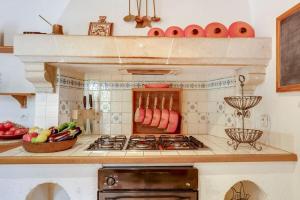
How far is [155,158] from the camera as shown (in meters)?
1.10

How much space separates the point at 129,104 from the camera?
1.78 metres

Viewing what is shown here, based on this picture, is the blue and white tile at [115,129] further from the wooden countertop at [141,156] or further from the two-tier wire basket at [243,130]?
the two-tier wire basket at [243,130]

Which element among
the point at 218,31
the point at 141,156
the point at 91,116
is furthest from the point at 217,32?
the point at 91,116

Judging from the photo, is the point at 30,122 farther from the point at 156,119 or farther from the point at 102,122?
the point at 156,119

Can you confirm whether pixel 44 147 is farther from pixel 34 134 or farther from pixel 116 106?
pixel 116 106

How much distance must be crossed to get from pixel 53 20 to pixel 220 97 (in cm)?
148

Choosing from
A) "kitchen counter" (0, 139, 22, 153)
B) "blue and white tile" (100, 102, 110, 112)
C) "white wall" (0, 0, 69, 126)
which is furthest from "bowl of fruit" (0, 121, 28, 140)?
"blue and white tile" (100, 102, 110, 112)

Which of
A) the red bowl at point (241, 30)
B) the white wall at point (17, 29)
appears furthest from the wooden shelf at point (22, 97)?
the red bowl at point (241, 30)

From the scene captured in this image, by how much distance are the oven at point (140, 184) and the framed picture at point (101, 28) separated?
961mm

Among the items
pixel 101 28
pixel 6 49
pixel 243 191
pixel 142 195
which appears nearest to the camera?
pixel 142 195

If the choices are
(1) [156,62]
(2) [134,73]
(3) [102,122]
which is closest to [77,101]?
(3) [102,122]

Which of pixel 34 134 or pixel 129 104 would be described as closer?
pixel 34 134

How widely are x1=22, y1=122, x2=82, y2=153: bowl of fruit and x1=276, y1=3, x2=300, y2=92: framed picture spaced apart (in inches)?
49.2

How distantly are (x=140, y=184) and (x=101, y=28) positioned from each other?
110 centimetres
